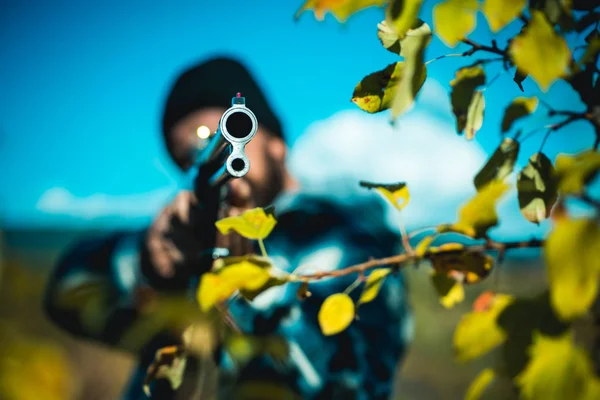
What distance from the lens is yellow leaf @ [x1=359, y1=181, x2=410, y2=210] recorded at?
29 cm

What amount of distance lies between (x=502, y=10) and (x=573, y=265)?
0.39 ft

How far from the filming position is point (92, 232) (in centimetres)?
157

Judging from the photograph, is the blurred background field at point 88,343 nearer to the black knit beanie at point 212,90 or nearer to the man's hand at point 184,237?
the man's hand at point 184,237

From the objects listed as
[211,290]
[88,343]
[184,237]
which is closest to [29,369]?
[211,290]

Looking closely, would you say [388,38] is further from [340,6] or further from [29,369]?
[29,369]

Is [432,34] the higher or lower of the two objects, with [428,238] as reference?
higher

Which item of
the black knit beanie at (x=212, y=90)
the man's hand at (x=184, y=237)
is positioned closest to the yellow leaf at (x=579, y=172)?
the man's hand at (x=184, y=237)

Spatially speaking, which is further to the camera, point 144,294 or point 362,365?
point 144,294

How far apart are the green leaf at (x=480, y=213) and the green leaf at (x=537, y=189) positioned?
6cm

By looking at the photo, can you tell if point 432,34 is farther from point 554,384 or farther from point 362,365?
point 362,365

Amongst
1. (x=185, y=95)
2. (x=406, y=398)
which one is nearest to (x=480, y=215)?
(x=185, y=95)

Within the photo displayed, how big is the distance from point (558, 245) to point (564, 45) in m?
0.09

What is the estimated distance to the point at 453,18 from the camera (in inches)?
7.8

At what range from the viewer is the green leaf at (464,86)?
0.91 ft
